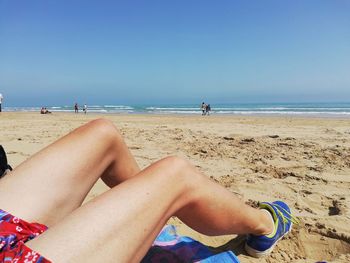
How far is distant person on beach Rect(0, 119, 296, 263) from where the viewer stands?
0.99m

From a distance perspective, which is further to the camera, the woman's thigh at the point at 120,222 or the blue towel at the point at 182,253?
the blue towel at the point at 182,253

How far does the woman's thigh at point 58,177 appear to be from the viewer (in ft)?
4.37

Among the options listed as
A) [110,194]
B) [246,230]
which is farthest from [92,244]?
[246,230]

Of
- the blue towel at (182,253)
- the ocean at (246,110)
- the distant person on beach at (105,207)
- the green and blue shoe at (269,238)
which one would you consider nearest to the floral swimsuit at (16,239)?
the distant person on beach at (105,207)

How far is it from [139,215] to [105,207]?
12 cm

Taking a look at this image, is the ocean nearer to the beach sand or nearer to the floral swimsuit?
the beach sand

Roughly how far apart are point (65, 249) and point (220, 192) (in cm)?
72

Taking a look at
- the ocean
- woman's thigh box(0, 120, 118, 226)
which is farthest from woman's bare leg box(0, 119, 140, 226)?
the ocean

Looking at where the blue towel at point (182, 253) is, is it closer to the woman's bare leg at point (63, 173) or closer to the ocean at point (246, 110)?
the woman's bare leg at point (63, 173)

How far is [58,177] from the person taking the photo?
1436 mm

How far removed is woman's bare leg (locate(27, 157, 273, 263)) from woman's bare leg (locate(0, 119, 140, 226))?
0.37 meters

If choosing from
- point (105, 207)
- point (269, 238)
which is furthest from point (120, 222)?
point (269, 238)

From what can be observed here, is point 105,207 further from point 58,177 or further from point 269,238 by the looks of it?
point 269,238

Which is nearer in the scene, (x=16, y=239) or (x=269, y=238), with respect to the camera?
(x=16, y=239)
